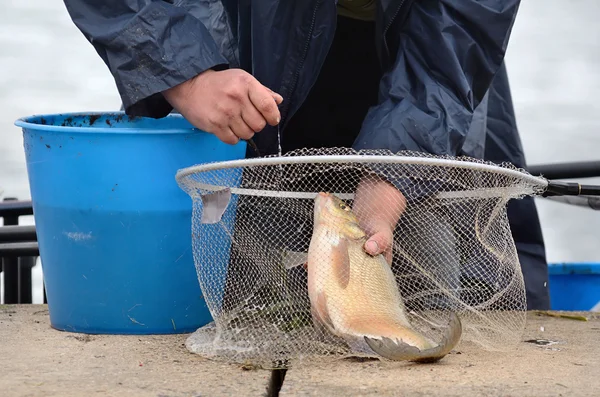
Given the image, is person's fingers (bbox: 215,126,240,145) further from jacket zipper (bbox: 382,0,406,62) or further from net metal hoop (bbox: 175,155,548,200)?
jacket zipper (bbox: 382,0,406,62)

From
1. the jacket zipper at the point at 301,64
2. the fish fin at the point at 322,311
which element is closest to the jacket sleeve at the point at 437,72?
the jacket zipper at the point at 301,64

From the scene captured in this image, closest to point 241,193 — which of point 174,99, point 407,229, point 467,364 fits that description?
point 174,99

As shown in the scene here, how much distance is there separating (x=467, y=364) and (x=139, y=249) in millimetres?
880

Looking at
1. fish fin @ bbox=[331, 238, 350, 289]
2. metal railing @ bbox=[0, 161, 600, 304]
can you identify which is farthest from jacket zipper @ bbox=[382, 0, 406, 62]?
metal railing @ bbox=[0, 161, 600, 304]

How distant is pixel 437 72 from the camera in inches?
91.8

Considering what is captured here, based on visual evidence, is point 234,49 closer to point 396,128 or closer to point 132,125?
point 132,125

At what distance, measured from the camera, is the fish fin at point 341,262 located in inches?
78.8

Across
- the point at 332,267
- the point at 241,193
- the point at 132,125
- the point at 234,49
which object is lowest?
the point at 332,267

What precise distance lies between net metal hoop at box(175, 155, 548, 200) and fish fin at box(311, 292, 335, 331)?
1.04ft

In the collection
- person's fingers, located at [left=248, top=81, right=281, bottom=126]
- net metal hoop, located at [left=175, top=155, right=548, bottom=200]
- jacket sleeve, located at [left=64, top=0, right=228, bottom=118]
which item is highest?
jacket sleeve, located at [left=64, top=0, right=228, bottom=118]

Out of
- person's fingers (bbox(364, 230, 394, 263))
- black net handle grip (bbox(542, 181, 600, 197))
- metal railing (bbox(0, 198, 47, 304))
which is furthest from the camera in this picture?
metal railing (bbox(0, 198, 47, 304))

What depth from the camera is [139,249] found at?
89.9 inches

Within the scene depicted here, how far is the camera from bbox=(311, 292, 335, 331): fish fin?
196cm

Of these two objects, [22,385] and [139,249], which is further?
[139,249]
